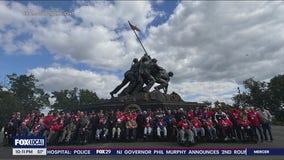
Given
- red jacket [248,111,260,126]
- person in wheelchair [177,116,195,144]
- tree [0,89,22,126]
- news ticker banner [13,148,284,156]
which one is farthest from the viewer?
tree [0,89,22,126]

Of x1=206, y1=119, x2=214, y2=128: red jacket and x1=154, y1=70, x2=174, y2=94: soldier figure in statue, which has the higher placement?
x1=154, y1=70, x2=174, y2=94: soldier figure in statue

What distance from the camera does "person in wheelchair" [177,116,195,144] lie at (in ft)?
50.5

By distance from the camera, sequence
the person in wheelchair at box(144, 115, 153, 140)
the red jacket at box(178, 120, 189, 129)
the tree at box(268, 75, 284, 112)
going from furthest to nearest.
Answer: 1. the tree at box(268, 75, 284, 112)
2. the person in wheelchair at box(144, 115, 153, 140)
3. the red jacket at box(178, 120, 189, 129)

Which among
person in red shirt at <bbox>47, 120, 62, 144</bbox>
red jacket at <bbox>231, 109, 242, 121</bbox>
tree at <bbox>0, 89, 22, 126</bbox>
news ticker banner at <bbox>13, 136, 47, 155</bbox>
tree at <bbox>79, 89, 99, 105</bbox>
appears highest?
tree at <bbox>79, 89, 99, 105</bbox>

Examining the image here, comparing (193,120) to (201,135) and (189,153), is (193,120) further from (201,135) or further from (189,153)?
(189,153)

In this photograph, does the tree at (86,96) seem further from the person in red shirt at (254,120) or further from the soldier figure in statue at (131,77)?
the person in red shirt at (254,120)

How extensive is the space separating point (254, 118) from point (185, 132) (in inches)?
136

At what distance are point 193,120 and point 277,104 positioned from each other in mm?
55976

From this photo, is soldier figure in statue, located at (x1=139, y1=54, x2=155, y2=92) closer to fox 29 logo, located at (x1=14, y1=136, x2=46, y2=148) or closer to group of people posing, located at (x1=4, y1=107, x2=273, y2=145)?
group of people posing, located at (x1=4, y1=107, x2=273, y2=145)

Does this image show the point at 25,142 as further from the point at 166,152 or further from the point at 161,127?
the point at 161,127

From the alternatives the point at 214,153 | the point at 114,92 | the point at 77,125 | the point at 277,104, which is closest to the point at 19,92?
the point at 277,104

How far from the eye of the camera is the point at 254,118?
53.8 feet

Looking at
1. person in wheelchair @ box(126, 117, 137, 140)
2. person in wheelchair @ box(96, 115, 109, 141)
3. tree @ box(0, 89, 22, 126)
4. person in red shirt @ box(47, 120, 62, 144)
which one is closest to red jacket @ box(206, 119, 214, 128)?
person in wheelchair @ box(126, 117, 137, 140)

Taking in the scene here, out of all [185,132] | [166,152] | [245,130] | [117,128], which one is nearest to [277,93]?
[245,130]
